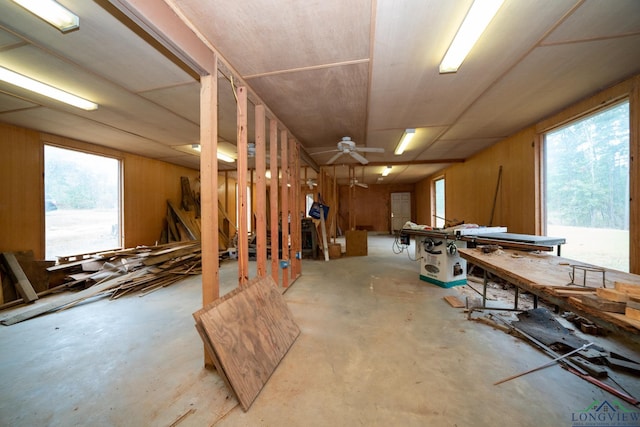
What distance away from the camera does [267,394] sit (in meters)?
1.60

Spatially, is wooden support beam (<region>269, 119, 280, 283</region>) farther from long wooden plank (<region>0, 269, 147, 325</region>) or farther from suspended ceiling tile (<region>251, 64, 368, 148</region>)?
long wooden plank (<region>0, 269, 147, 325</region>)

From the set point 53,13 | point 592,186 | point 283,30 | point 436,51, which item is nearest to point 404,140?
point 436,51

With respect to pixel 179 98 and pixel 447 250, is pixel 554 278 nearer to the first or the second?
pixel 447 250

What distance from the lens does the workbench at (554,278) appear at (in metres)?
0.99

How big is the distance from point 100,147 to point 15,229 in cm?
195

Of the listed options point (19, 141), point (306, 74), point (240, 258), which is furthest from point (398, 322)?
point (19, 141)

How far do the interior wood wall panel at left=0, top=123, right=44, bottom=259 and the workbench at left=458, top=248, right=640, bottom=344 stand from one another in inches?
254

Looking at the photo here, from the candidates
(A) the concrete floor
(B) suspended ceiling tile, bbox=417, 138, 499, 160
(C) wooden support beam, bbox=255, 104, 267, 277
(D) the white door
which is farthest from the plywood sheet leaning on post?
(D) the white door

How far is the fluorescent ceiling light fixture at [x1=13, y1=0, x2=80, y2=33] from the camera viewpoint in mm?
1503

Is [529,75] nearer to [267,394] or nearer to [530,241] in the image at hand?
[530,241]

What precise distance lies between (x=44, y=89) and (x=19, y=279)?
9.22 ft

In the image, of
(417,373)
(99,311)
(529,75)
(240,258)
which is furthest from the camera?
(99,311)

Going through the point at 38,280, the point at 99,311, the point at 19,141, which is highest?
the point at 19,141

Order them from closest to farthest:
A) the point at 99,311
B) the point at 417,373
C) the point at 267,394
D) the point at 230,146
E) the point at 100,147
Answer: the point at 267,394
the point at 417,373
the point at 99,311
the point at 100,147
the point at 230,146
